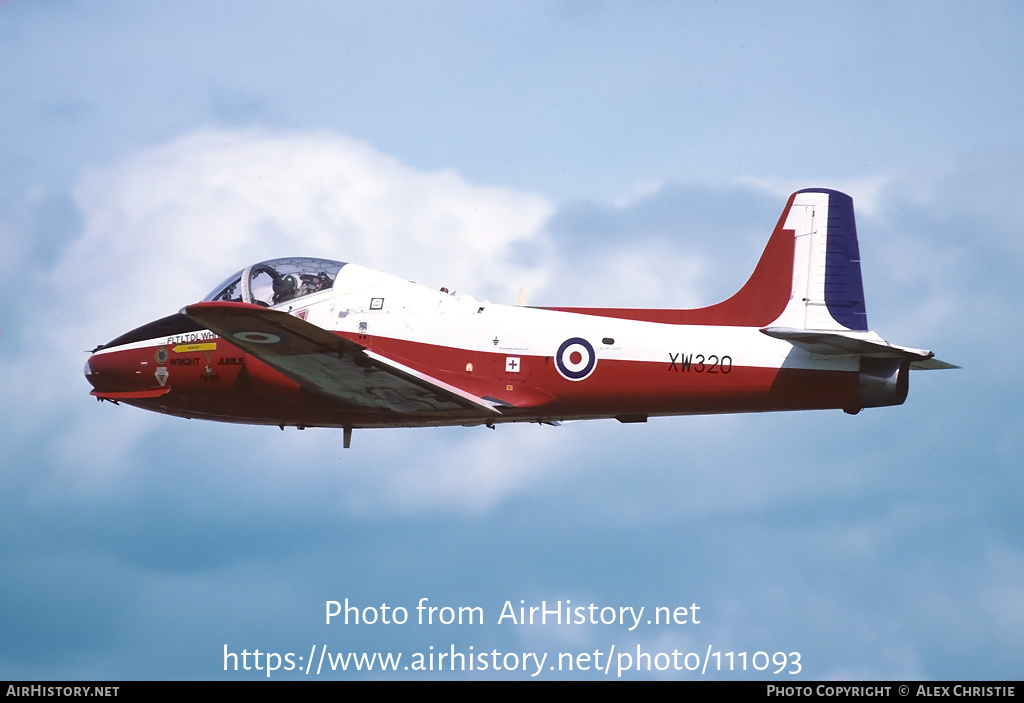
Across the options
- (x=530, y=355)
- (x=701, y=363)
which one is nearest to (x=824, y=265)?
(x=701, y=363)

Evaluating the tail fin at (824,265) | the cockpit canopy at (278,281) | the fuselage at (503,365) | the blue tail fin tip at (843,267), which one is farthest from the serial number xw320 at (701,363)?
the cockpit canopy at (278,281)

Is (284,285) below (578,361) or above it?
above

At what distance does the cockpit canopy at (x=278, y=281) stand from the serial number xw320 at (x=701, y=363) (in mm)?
6158

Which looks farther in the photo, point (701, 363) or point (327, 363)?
point (701, 363)

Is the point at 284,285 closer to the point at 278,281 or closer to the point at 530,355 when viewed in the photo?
the point at 278,281

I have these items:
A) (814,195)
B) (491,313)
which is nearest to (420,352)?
(491,313)

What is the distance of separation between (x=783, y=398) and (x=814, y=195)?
3855mm

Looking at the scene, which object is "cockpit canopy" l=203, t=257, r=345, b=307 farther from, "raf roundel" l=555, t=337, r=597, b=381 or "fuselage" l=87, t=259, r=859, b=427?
"raf roundel" l=555, t=337, r=597, b=381

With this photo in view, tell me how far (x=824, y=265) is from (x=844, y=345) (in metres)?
1.93

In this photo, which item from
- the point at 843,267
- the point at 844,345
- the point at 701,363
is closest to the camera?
A: the point at 844,345

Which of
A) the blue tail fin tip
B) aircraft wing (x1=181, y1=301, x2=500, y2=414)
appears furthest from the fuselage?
the blue tail fin tip

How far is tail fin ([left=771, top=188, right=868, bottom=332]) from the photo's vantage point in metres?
24.0

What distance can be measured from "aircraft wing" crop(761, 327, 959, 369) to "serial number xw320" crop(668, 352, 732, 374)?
0.89 metres

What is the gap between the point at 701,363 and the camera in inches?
926
